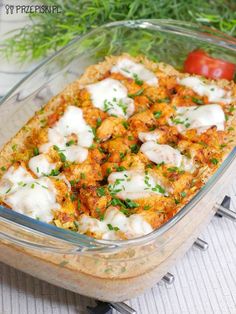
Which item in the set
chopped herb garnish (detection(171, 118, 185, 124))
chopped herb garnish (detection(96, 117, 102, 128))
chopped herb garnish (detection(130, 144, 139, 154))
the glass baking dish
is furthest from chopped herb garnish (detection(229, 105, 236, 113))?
chopped herb garnish (detection(96, 117, 102, 128))

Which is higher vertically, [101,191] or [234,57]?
[234,57]

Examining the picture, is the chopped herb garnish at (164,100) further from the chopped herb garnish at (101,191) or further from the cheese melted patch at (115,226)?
the cheese melted patch at (115,226)

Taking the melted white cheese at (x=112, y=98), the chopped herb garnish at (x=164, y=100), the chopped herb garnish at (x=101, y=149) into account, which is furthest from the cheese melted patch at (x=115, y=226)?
the chopped herb garnish at (x=164, y=100)

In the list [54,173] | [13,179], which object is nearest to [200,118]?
[54,173]

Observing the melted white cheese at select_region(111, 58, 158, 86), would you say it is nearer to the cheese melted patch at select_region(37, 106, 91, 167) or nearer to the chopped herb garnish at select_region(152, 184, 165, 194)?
the cheese melted patch at select_region(37, 106, 91, 167)

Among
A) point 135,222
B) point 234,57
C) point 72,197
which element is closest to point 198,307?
point 135,222

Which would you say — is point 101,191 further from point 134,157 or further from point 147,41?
point 147,41
